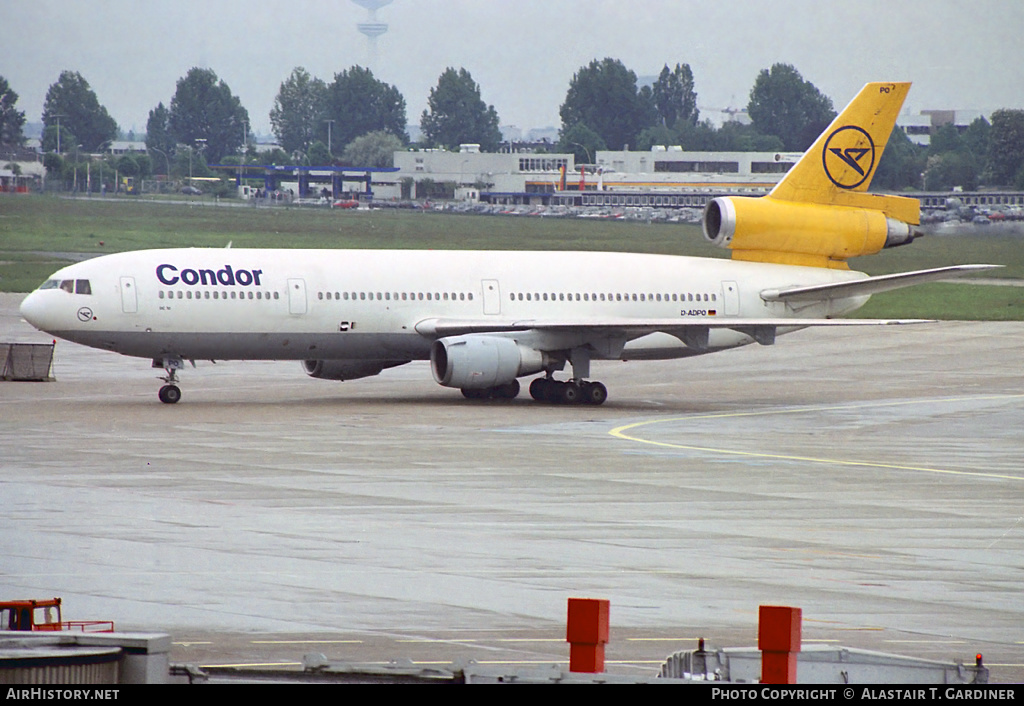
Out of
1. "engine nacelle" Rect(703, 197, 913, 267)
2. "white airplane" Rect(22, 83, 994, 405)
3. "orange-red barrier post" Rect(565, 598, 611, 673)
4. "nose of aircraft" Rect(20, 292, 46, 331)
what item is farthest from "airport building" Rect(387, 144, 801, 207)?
"orange-red barrier post" Rect(565, 598, 611, 673)

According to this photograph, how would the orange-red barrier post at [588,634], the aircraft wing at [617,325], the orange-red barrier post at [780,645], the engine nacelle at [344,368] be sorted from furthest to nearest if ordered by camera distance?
the engine nacelle at [344,368], the aircraft wing at [617,325], the orange-red barrier post at [588,634], the orange-red barrier post at [780,645]

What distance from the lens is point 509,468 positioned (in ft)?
96.0

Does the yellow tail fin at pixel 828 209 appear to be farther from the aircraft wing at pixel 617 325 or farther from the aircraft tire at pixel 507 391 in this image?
the aircraft tire at pixel 507 391

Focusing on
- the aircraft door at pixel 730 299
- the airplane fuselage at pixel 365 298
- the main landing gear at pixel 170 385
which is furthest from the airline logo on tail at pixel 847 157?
the main landing gear at pixel 170 385

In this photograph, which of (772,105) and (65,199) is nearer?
(65,199)

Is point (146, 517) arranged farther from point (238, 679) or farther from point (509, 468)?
point (238, 679)


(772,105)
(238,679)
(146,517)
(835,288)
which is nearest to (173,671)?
(238,679)

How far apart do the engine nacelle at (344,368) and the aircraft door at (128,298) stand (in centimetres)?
597

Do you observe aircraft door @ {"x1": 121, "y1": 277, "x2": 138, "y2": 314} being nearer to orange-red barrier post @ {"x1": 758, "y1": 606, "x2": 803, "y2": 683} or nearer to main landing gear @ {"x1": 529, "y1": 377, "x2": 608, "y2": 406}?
main landing gear @ {"x1": 529, "y1": 377, "x2": 608, "y2": 406}

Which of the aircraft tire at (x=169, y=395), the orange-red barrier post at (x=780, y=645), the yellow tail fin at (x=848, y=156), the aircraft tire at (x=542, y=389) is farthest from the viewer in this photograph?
the yellow tail fin at (x=848, y=156)

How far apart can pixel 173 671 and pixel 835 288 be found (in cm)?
3524

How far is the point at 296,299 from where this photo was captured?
131 ft

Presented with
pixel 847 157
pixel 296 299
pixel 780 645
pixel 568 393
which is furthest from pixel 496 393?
pixel 780 645

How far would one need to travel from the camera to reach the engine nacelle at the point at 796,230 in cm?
4472
